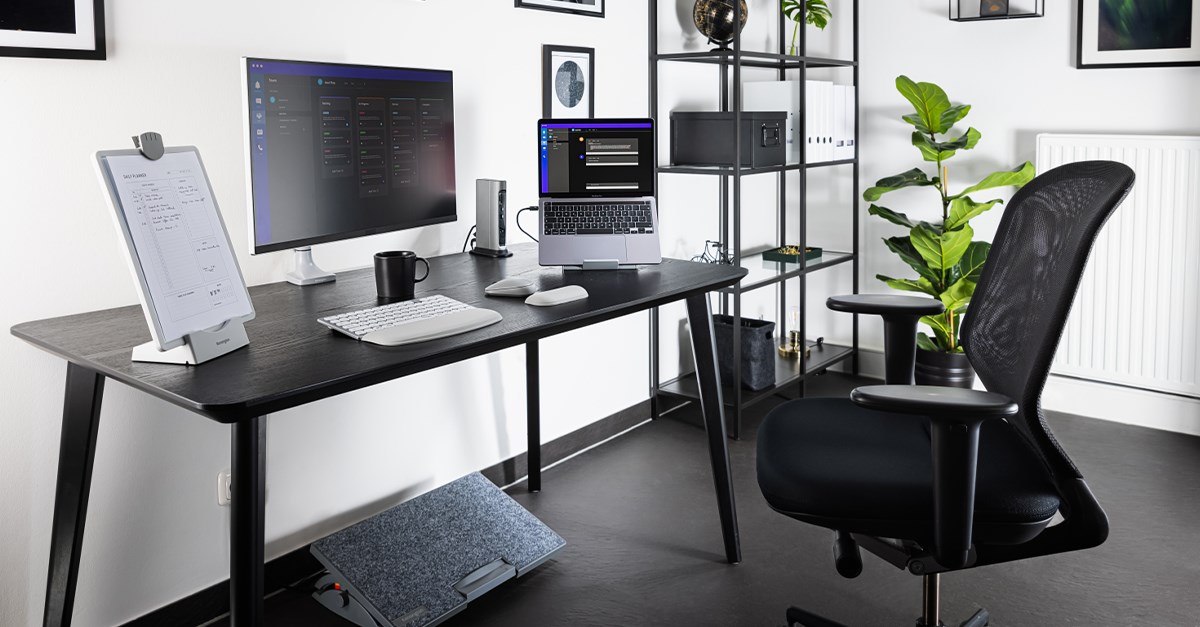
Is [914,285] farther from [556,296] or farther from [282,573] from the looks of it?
[282,573]

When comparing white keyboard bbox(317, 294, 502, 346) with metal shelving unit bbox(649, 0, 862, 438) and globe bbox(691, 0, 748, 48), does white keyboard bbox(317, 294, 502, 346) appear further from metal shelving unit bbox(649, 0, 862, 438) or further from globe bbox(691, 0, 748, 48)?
globe bbox(691, 0, 748, 48)

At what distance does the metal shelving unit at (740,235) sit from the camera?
11.2 ft

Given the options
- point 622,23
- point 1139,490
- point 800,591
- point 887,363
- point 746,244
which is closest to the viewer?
point 887,363

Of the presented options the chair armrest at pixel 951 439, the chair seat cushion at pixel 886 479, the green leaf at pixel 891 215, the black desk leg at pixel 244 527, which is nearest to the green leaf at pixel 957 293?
the green leaf at pixel 891 215

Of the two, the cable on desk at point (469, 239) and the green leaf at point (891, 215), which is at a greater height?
the green leaf at point (891, 215)

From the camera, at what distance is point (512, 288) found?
2146 mm

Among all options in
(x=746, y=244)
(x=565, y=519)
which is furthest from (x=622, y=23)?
(x=565, y=519)

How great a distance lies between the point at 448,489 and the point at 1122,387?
2.55 metres

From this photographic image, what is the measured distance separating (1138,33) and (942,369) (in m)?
1.37

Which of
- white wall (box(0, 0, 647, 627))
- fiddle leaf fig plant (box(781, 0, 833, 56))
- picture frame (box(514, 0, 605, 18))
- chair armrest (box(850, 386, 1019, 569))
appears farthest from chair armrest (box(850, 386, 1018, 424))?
fiddle leaf fig plant (box(781, 0, 833, 56))

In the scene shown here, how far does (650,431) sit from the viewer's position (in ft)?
11.9

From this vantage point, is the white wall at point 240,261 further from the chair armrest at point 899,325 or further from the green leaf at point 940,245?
the green leaf at point 940,245

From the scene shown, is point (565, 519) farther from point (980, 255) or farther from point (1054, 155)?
point (1054, 155)

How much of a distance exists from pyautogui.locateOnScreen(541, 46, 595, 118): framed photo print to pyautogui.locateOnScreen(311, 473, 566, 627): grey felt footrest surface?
4.03 ft
